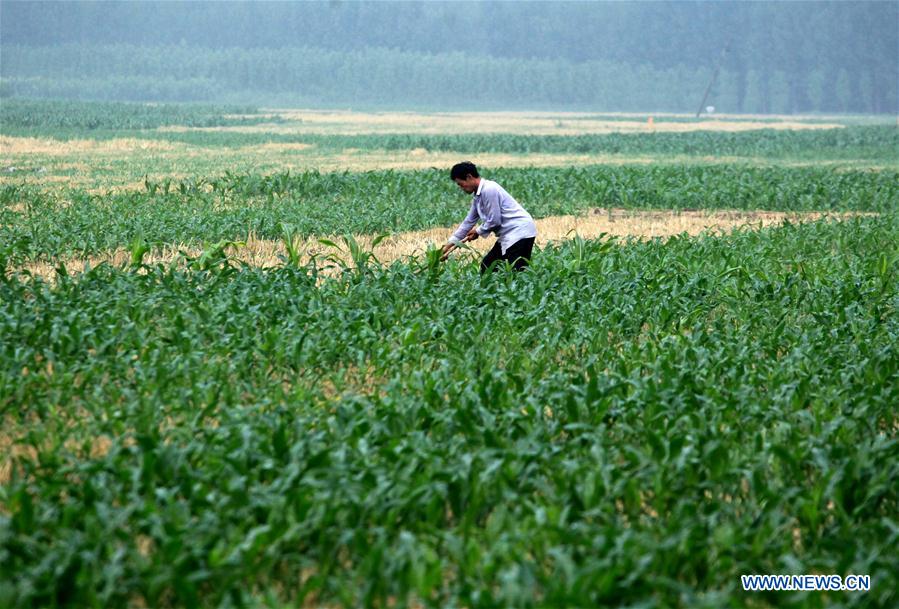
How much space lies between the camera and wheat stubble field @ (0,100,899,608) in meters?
4.65

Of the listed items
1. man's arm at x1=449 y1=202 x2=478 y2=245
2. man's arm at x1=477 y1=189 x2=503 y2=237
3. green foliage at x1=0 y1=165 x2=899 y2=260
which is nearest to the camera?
man's arm at x1=477 y1=189 x2=503 y2=237

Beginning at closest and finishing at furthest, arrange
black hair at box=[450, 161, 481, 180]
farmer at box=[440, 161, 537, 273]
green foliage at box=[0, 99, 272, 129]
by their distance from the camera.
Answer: black hair at box=[450, 161, 481, 180] < farmer at box=[440, 161, 537, 273] < green foliage at box=[0, 99, 272, 129]

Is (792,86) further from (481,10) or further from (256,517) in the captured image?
(256,517)

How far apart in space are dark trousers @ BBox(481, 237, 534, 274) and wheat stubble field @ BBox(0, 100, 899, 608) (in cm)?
19

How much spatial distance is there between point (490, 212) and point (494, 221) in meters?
0.10

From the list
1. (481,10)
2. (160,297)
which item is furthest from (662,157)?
(481,10)

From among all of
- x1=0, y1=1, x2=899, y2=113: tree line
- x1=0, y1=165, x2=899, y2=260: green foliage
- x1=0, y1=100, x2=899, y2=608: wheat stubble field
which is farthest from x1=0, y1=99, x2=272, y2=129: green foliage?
x1=0, y1=1, x2=899, y2=113: tree line

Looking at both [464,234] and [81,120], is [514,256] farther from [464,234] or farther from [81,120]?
[81,120]

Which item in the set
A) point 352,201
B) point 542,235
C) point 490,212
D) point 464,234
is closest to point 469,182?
point 490,212

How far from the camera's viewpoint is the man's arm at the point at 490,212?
10.6m

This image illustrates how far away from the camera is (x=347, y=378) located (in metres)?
8.05

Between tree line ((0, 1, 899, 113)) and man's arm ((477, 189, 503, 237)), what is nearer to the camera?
man's arm ((477, 189, 503, 237))

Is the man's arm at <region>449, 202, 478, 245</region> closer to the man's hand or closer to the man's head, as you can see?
the man's hand

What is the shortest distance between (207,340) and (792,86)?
152706 millimetres
